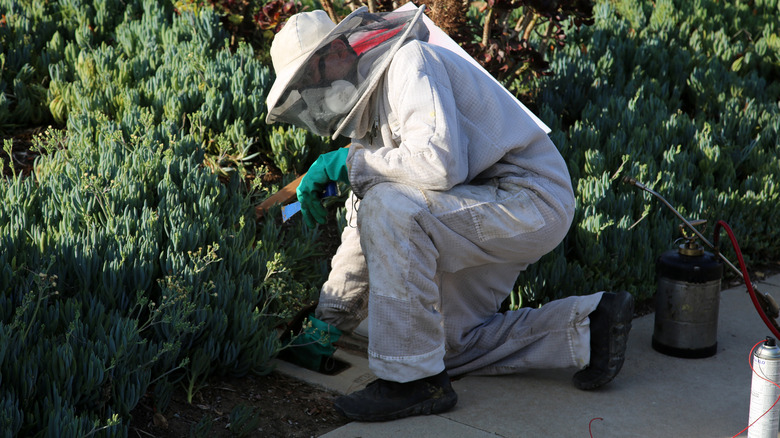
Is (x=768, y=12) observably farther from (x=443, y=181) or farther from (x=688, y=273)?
(x=443, y=181)

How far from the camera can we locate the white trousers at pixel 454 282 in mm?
2703

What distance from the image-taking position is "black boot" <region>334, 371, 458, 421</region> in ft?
8.94

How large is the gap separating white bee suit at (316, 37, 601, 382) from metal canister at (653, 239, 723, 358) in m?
0.58

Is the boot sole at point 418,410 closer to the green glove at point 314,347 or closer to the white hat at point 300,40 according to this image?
the green glove at point 314,347

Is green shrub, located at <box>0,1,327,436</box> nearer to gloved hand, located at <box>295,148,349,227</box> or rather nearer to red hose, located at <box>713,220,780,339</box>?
gloved hand, located at <box>295,148,349,227</box>

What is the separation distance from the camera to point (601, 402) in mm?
2934

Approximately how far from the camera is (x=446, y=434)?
2.65 metres

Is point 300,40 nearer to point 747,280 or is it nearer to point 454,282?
point 454,282

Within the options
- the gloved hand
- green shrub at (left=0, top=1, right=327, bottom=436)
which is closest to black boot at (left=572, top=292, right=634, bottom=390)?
the gloved hand

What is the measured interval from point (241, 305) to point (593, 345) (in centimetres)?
135

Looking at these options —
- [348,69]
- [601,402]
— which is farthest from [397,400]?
[348,69]

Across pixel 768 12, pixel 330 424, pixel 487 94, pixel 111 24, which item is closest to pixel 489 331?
pixel 330 424

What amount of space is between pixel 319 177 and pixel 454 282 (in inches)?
26.5

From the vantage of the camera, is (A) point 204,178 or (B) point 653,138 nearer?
(A) point 204,178
